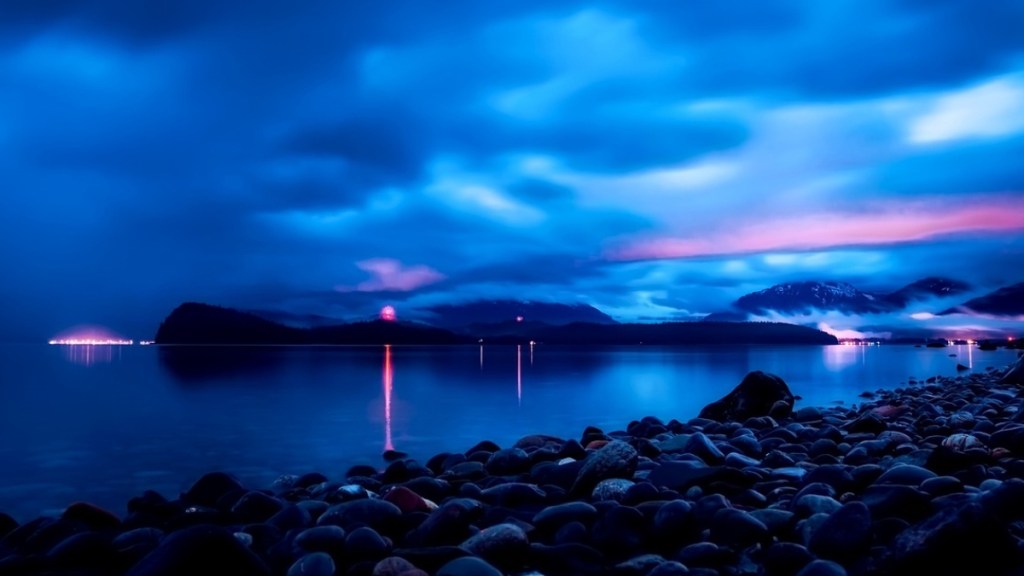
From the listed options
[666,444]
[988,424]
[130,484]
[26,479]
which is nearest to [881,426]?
[988,424]

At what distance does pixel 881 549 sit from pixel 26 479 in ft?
40.2

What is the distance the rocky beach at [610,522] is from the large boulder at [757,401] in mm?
5740

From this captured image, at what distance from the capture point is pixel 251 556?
4.45m

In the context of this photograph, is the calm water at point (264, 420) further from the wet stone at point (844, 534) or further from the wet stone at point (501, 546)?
the wet stone at point (844, 534)

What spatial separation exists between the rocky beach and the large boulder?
5.74 meters

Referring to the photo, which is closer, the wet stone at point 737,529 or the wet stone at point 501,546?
the wet stone at point 501,546

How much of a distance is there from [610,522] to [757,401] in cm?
1048

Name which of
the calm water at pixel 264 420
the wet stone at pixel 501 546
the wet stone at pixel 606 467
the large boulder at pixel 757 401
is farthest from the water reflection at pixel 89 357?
the wet stone at pixel 501 546

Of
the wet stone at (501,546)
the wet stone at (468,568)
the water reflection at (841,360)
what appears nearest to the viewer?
the wet stone at (468,568)

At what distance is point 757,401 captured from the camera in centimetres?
1466

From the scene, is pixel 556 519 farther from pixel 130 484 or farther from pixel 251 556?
pixel 130 484

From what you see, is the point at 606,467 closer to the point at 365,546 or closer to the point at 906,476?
the point at 906,476

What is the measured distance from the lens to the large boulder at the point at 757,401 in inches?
561

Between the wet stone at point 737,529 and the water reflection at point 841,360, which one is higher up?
the wet stone at point 737,529
